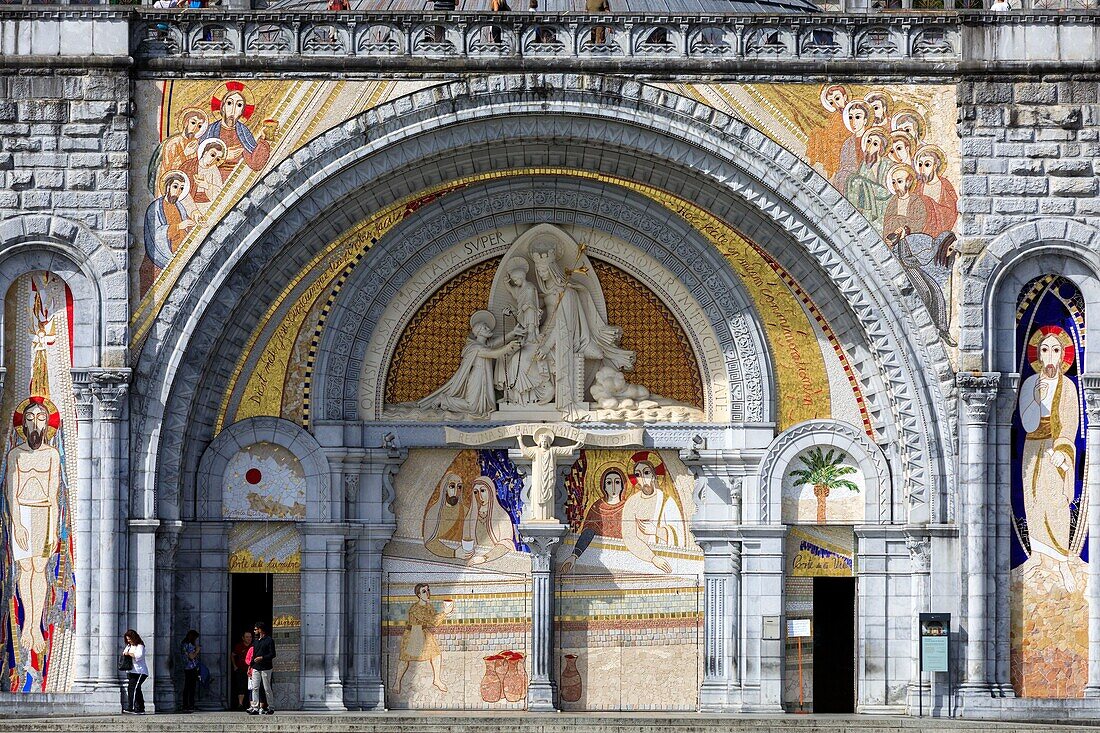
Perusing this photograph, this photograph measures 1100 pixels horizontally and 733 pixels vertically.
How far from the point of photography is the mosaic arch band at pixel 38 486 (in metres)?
23.9

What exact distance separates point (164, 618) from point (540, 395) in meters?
5.11

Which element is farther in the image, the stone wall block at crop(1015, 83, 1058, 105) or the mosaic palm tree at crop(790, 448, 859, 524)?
the mosaic palm tree at crop(790, 448, 859, 524)

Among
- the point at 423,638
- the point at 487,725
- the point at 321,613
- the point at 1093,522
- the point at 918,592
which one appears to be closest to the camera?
the point at 487,725

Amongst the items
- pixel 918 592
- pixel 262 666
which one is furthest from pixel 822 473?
pixel 262 666

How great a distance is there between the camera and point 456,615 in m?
25.1

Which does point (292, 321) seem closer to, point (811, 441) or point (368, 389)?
point (368, 389)

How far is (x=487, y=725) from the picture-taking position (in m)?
22.8

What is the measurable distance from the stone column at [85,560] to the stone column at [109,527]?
8cm

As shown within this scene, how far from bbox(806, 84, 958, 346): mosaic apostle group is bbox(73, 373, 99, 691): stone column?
8.69m

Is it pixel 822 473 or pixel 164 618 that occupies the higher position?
pixel 822 473

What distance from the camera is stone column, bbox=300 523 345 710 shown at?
24.6 metres

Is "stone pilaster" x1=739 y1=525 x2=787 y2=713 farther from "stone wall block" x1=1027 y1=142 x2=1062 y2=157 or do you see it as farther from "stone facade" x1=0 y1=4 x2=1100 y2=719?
"stone wall block" x1=1027 y1=142 x2=1062 y2=157

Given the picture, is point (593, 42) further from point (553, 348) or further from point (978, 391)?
point (978, 391)

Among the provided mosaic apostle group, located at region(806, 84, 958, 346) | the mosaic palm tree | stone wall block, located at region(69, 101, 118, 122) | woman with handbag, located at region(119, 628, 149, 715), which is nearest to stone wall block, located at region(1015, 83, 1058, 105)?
mosaic apostle group, located at region(806, 84, 958, 346)
